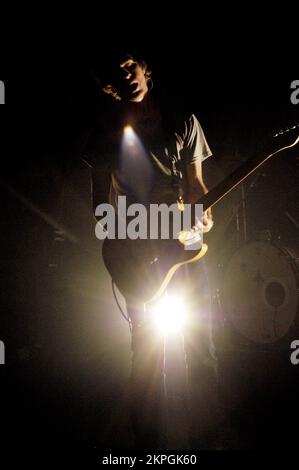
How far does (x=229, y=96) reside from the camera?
10.4 feet

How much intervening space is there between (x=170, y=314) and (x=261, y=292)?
2.94 feet

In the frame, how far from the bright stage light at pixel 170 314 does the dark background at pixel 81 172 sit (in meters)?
0.56

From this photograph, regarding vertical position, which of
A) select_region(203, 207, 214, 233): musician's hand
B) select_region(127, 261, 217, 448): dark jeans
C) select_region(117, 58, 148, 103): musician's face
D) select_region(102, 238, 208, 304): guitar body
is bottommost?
select_region(127, 261, 217, 448): dark jeans

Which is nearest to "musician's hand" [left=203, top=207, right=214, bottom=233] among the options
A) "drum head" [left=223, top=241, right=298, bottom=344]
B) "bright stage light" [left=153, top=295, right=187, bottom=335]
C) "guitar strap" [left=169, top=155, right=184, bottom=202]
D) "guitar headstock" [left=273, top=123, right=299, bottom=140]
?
"guitar strap" [left=169, top=155, right=184, bottom=202]

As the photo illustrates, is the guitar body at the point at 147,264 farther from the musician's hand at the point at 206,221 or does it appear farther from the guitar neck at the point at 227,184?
the guitar neck at the point at 227,184

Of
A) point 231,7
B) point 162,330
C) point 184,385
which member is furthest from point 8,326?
point 231,7

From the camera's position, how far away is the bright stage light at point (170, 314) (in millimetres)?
1640

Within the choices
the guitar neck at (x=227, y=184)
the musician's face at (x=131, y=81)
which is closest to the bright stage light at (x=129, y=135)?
the musician's face at (x=131, y=81)

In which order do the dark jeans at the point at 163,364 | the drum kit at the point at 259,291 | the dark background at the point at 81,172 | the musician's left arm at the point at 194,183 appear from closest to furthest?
the dark jeans at the point at 163,364
the musician's left arm at the point at 194,183
the drum kit at the point at 259,291
the dark background at the point at 81,172

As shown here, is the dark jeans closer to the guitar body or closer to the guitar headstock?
the guitar body

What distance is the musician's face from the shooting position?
5.35ft

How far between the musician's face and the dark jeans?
2.81 ft

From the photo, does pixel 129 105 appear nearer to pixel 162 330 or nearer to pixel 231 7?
pixel 162 330

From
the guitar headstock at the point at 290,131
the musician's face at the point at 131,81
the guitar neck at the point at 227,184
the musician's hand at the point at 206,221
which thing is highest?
the musician's face at the point at 131,81
